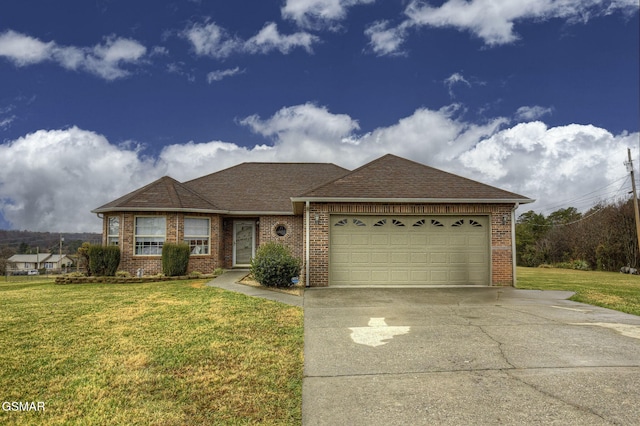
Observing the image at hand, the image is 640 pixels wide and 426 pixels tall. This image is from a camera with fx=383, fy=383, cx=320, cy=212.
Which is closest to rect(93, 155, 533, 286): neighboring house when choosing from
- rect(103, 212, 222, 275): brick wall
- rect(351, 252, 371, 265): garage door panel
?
rect(351, 252, 371, 265): garage door panel

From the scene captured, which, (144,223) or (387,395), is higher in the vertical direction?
(144,223)

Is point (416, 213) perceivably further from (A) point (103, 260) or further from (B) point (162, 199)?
(A) point (103, 260)

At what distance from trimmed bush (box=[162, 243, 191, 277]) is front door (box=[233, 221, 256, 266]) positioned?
3.36m

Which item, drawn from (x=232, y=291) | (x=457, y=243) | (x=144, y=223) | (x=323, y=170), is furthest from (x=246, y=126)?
(x=457, y=243)

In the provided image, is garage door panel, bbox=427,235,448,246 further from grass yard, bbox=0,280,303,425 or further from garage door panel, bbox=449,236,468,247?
grass yard, bbox=0,280,303,425

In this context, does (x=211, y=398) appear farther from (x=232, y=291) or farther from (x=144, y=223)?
(x=144, y=223)

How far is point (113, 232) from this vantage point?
50.4 feet

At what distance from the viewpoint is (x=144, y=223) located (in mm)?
15117

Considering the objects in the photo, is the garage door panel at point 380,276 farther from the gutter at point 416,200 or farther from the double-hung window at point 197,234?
the double-hung window at point 197,234

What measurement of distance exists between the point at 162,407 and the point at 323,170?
17.9 metres

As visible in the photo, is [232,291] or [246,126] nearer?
[232,291]

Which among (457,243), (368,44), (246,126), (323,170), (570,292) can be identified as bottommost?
(570,292)

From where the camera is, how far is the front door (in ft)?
58.1

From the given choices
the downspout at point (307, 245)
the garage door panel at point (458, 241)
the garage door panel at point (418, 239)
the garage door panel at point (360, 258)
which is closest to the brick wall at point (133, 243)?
the downspout at point (307, 245)
